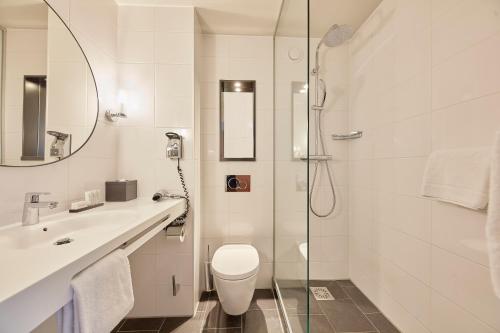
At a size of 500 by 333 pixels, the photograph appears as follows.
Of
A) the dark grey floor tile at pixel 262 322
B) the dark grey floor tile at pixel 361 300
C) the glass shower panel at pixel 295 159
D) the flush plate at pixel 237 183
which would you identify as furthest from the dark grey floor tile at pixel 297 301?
the flush plate at pixel 237 183

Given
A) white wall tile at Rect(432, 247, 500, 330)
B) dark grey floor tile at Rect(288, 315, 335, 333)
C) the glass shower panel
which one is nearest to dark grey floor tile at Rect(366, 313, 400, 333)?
dark grey floor tile at Rect(288, 315, 335, 333)

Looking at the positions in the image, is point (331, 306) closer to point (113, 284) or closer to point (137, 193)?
point (113, 284)

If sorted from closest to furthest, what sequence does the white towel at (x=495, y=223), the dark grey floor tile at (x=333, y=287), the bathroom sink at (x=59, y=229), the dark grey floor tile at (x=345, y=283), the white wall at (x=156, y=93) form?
the white towel at (x=495, y=223) < the bathroom sink at (x=59, y=229) < the white wall at (x=156, y=93) < the dark grey floor tile at (x=333, y=287) < the dark grey floor tile at (x=345, y=283)

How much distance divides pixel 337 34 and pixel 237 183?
144 cm

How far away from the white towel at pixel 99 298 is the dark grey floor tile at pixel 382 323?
1630mm

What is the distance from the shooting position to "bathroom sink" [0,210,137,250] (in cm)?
78

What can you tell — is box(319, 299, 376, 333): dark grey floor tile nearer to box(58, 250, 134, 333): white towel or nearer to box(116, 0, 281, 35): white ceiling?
box(58, 250, 134, 333): white towel

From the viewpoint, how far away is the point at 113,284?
0.67m

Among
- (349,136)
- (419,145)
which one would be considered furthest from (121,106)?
(419,145)

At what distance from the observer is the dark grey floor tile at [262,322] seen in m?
1.38

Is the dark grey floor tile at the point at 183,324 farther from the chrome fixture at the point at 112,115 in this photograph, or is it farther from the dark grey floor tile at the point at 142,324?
the chrome fixture at the point at 112,115

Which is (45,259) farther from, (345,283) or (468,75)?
(345,283)

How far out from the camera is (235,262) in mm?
1453

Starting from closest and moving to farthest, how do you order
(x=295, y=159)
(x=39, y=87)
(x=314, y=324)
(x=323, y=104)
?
1. (x=39, y=87)
2. (x=295, y=159)
3. (x=314, y=324)
4. (x=323, y=104)
